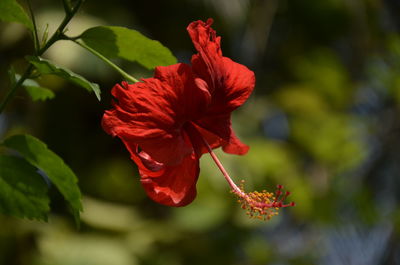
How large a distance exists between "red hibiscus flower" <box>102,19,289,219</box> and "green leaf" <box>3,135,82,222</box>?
9 cm

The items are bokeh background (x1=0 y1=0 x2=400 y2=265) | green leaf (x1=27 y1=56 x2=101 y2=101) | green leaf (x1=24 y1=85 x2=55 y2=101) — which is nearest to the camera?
green leaf (x1=27 y1=56 x2=101 y2=101)

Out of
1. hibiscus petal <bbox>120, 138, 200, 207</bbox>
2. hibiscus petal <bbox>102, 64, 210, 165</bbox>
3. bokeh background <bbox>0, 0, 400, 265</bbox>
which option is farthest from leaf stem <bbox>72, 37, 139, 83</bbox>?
bokeh background <bbox>0, 0, 400, 265</bbox>

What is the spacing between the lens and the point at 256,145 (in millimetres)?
4031

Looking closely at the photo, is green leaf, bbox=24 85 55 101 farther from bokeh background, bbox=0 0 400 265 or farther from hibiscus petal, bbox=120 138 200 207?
bokeh background, bbox=0 0 400 265

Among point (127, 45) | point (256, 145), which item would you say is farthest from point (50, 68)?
point (256, 145)

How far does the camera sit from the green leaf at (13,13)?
81 cm

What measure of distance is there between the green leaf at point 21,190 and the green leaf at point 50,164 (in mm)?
17

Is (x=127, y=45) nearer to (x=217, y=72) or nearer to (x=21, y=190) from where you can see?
(x=217, y=72)

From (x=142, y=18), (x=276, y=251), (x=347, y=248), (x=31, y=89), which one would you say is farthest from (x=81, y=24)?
(x=31, y=89)

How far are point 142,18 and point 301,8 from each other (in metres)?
1.48

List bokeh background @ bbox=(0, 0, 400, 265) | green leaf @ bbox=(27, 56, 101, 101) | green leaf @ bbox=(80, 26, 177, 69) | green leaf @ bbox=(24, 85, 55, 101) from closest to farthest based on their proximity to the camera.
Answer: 1. green leaf @ bbox=(27, 56, 101, 101)
2. green leaf @ bbox=(80, 26, 177, 69)
3. green leaf @ bbox=(24, 85, 55, 101)
4. bokeh background @ bbox=(0, 0, 400, 265)

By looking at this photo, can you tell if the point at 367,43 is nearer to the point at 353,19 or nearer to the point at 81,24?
the point at 353,19

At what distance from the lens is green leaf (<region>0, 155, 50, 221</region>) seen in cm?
85

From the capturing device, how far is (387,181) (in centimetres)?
464
